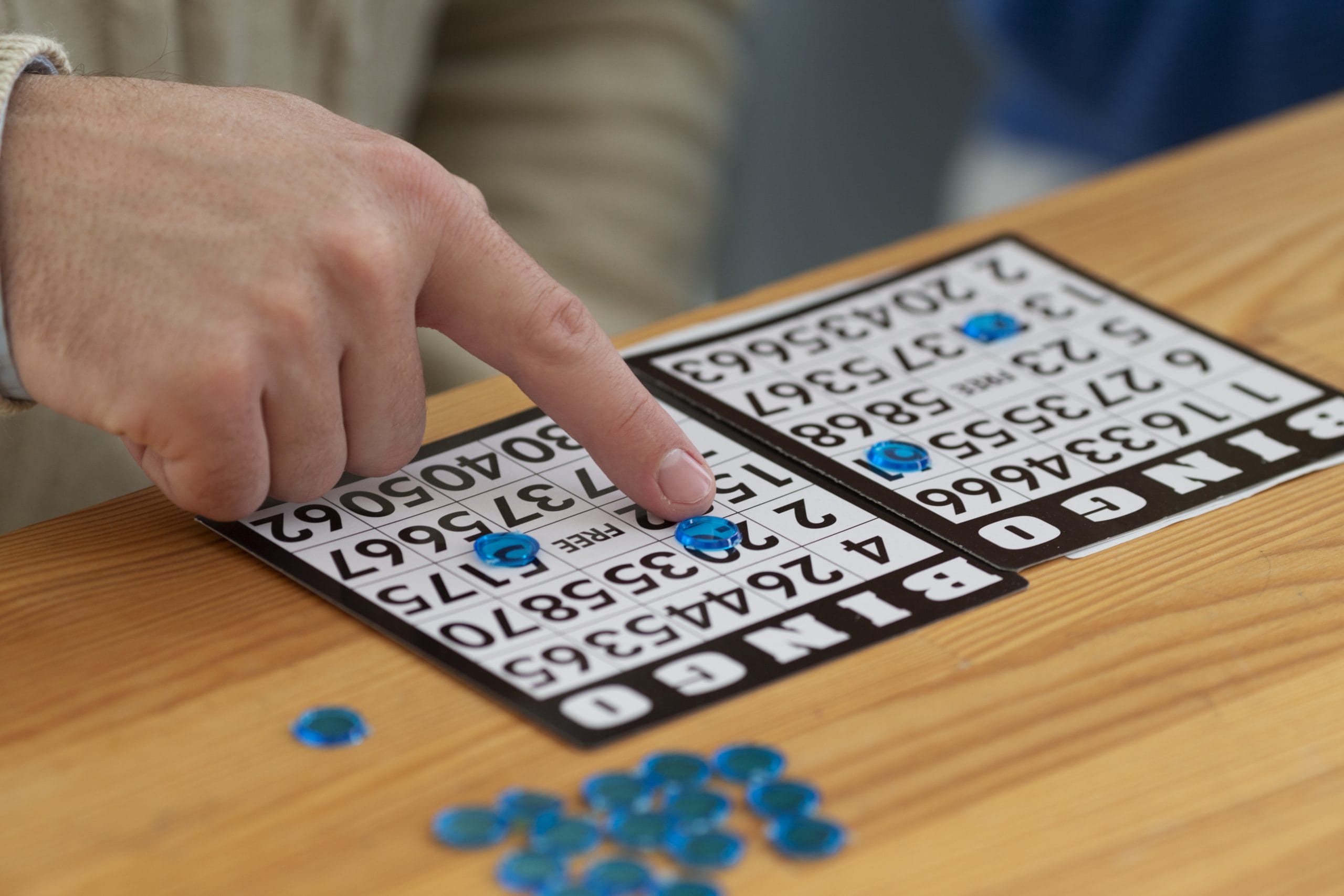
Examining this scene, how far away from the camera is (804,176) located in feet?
7.85

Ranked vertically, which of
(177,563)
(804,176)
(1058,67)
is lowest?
(804,176)

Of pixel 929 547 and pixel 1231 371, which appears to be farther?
pixel 1231 371

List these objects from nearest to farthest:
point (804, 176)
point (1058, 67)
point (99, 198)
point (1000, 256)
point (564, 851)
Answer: point (564, 851) < point (99, 198) < point (1000, 256) < point (1058, 67) < point (804, 176)

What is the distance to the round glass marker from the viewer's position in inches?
23.0

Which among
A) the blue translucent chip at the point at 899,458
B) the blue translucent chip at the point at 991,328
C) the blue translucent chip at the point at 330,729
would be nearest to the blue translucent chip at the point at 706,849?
the blue translucent chip at the point at 330,729

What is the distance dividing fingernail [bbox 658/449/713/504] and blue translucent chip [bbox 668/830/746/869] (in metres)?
0.19

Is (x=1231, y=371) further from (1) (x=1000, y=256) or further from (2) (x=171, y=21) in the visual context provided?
(2) (x=171, y=21)

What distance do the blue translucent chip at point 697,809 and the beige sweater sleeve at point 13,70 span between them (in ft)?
1.03

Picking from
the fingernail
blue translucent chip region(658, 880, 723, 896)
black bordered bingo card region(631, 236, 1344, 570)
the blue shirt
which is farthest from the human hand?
the blue shirt

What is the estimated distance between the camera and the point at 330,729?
50cm

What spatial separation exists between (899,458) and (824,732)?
195 mm

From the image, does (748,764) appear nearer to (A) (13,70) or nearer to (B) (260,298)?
(B) (260,298)

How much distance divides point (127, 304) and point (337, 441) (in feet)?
0.32

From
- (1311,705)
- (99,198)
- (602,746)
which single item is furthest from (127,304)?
(1311,705)
